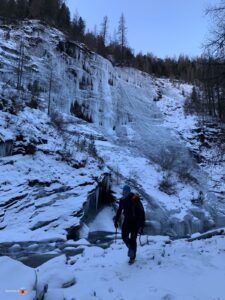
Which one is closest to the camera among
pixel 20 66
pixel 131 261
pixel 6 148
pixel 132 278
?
pixel 132 278

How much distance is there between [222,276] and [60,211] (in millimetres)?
8645

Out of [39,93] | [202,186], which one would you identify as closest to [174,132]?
[202,186]

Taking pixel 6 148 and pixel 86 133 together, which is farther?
pixel 86 133

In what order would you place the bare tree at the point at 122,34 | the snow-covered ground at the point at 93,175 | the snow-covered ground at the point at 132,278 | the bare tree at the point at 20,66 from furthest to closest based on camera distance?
the bare tree at the point at 122,34
the bare tree at the point at 20,66
the snow-covered ground at the point at 93,175
the snow-covered ground at the point at 132,278

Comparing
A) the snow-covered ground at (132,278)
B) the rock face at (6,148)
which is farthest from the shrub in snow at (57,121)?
the snow-covered ground at (132,278)

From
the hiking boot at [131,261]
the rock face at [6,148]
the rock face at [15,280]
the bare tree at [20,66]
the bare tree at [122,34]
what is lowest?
the hiking boot at [131,261]

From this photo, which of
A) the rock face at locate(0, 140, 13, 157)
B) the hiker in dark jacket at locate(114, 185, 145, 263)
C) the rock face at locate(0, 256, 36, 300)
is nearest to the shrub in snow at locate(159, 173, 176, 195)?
the rock face at locate(0, 140, 13, 157)

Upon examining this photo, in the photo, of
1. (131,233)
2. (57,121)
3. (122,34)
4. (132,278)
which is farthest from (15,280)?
(122,34)

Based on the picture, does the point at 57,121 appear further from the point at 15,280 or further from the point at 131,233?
the point at 15,280

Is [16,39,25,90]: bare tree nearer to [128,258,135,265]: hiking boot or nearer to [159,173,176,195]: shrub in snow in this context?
[159,173,176,195]: shrub in snow

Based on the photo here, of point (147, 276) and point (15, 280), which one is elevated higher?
point (15, 280)

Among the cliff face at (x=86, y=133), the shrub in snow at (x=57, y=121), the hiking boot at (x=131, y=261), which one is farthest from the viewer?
the shrub in snow at (x=57, y=121)

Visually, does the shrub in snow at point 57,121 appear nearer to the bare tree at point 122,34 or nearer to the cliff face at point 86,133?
the cliff face at point 86,133

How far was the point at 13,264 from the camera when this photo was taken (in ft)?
14.5
